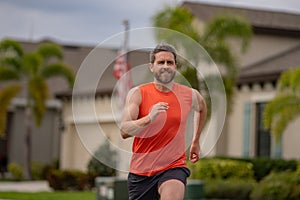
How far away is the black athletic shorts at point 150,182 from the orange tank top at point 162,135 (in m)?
0.04

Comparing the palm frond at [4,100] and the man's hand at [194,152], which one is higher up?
the palm frond at [4,100]

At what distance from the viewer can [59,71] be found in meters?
36.2

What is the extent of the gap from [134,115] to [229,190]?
14096 millimetres

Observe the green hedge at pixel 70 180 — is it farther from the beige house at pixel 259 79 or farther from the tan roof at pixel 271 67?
the tan roof at pixel 271 67

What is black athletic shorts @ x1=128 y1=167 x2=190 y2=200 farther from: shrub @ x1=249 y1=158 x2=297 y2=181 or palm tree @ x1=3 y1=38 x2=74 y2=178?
palm tree @ x1=3 y1=38 x2=74 y2=178

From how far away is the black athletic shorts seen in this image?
6820mm

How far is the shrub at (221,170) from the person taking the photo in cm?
2342

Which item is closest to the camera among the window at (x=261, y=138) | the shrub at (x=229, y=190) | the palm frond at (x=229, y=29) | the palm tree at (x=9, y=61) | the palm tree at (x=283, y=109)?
the shrub at (x=229, y=190)

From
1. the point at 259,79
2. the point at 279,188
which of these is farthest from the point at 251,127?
the point at 279,188

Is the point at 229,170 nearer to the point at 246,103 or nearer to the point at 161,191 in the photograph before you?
the point at 246,103

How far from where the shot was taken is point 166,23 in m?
24.2

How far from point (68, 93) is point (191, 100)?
32.3 meters

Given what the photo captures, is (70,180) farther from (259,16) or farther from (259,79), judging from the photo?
(259,16)

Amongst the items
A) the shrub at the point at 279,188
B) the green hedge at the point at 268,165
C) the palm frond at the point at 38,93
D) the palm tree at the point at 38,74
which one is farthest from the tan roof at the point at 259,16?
the shrub at the point at 279,188
